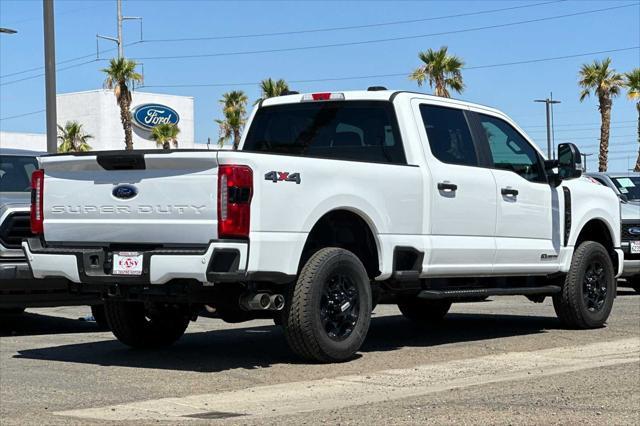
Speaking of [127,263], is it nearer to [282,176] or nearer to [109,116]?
[282,176]

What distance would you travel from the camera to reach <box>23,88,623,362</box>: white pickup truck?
783cm

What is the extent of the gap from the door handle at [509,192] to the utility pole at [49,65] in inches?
300

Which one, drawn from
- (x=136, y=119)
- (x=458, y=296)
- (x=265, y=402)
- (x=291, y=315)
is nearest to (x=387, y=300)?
(x=458, y=296)

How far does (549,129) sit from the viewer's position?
226 ft

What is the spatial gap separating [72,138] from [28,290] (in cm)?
5470

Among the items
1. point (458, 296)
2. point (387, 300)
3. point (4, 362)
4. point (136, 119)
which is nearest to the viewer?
point (4, 362)

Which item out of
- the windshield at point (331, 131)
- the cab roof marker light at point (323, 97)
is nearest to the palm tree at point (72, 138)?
the windshield at point (331, 131)

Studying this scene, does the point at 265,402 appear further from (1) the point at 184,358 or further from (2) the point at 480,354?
(2) the point at 480,354

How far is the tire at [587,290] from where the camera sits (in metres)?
11.0

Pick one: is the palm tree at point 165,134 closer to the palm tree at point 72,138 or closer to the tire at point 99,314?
the palm tree at point 72,138

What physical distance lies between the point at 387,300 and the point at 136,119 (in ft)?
193

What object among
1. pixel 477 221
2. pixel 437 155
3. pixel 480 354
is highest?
pixel 437 155

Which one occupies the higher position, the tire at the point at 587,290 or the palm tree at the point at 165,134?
the palm tree at the point at 165,134

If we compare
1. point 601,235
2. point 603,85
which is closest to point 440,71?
point 603,85
